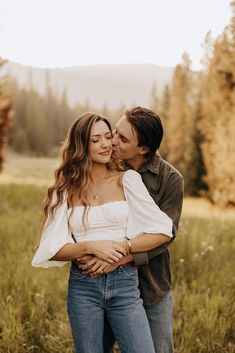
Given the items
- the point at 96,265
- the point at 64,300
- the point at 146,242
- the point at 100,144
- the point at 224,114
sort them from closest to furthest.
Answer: the point at 96,265 < the point at 146,242 < the point at 100,144 < the point at 64,300 < the point at 224,114

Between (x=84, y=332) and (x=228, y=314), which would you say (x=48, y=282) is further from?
(x=84, y=332)

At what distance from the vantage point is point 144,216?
9.65 feet

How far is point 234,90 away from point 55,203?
15388 millimetres

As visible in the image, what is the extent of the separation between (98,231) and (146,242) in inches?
11.7

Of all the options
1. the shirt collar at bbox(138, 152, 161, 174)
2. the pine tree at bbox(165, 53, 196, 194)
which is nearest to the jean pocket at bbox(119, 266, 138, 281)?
the shirt collar at bbox(138, 152, 161, 174)

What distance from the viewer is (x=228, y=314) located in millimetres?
4852

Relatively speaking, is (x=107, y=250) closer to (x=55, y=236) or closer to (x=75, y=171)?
(x=55, y=236)

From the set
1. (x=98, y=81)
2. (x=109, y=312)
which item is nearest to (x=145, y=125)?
(x=109, y=312)

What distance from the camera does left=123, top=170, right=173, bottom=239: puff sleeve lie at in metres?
2.93

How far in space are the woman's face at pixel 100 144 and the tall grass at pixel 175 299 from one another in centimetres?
194

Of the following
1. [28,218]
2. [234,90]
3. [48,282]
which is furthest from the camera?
[234,90]

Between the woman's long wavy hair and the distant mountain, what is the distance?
210 feet

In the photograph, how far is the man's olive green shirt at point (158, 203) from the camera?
10.2ft

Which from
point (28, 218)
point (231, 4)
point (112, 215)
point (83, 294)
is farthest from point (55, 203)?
point (231, 4)
